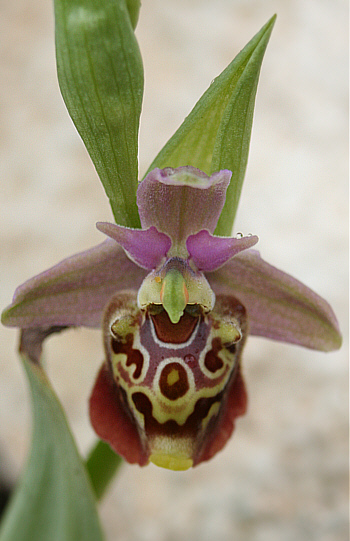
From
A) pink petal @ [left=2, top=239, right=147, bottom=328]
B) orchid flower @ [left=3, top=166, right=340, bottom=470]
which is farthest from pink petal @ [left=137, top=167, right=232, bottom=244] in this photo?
pink petal @ [left=2, top=239, right=147, bottom=328]

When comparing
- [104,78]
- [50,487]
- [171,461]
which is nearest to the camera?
[104,78]

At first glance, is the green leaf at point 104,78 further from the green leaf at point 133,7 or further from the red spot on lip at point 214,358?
→ the red spot on lip at point 214,358

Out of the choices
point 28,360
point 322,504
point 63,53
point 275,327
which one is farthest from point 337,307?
point 63,53

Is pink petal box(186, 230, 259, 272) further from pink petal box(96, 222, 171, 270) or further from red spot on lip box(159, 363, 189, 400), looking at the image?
red spot on lip box(159, 363, 189, 400)

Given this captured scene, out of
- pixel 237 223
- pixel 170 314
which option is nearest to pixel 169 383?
pixel 170 314

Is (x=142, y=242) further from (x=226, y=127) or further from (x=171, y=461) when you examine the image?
(x=171, y=461)

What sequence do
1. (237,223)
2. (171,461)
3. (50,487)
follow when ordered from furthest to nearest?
1. (237,223)
2. (50,487)
3. (171,461)
